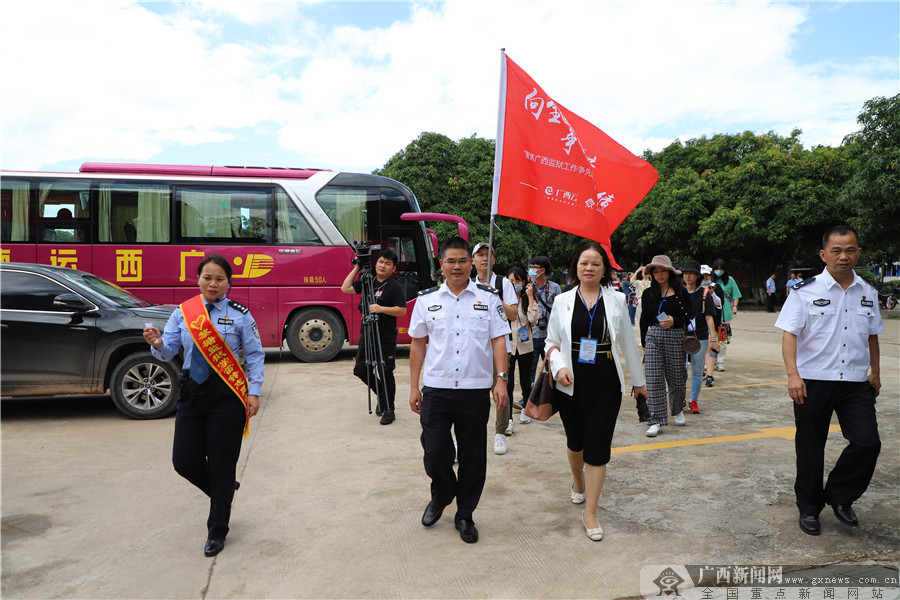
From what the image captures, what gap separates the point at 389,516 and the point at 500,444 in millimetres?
1594

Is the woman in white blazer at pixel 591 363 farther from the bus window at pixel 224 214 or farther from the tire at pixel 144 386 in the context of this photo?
the bus window at pixel 224 214

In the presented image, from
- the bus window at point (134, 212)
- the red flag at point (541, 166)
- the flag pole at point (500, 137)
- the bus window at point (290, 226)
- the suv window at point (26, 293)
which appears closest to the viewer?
the flag pole at point (500, 137)

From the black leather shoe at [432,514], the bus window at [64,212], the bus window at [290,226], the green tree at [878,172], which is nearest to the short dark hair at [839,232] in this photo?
the black leather shoe at [432,514]

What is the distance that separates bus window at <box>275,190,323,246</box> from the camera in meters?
10.9

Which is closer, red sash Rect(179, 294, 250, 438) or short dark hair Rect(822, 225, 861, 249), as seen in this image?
red sash Rect(179, 294, 250, 438)

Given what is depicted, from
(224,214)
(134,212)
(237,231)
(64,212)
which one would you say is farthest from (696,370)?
(64,212)

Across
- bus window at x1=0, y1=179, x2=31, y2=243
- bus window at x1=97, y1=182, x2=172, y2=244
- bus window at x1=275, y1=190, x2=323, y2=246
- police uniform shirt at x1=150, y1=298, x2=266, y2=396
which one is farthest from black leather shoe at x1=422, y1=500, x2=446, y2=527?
bus window at x1=0, y1=179, x2=31, y2=243

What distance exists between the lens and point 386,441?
5.56m

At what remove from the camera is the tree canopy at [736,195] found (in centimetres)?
1950

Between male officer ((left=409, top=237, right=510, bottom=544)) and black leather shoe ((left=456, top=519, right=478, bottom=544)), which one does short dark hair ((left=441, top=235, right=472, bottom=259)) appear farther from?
black leather shoe ((left=456, top=519, right=478, bottom=544))

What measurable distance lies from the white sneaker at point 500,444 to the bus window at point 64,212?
834cm

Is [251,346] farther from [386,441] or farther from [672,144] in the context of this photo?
[672,144]

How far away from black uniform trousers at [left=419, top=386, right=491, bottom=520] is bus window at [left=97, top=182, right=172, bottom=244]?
28.2 ft

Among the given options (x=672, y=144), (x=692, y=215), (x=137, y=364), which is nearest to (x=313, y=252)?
(x=137, y=364)
